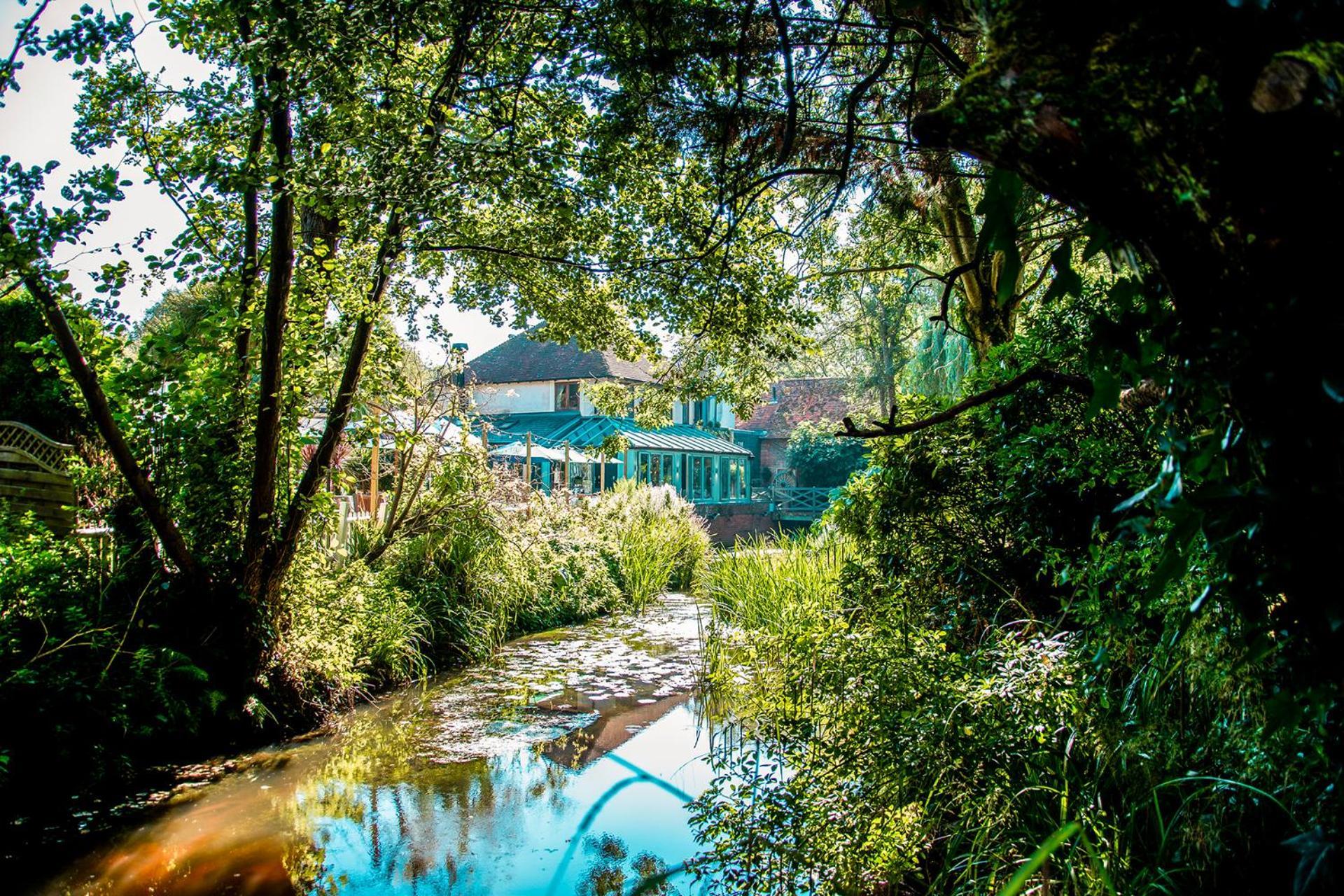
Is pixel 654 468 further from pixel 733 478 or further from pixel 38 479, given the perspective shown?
pixel 38 479

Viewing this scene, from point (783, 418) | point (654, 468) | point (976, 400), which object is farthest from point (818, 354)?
point (783, 418)

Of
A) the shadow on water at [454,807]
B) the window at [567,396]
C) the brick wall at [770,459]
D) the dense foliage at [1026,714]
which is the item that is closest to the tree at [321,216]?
the shadow on water at [454,807]

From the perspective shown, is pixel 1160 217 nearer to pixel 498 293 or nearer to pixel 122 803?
pixel 122 803

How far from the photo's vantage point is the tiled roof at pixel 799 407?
1452 inches

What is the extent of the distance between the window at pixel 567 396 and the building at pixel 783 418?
10573 millimetres

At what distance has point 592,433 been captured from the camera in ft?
79.5

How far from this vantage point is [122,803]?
4773 mm

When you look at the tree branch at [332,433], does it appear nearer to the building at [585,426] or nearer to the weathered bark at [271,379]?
the weathered bark at [271,379]

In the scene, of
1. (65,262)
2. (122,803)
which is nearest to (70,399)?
(65,262)

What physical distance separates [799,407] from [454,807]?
34380 mm

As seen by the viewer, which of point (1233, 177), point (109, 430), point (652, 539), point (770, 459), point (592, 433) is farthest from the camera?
point (770, 459)

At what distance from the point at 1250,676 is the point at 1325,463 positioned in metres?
2.08

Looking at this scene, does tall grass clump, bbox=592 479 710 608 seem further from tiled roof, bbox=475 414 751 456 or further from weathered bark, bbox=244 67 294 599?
tiled roof, bbox=475 414 751 456

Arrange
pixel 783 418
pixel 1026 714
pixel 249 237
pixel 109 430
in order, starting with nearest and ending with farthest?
pixel 1026 714, pixel 109 430, pixel 249 237, pixel 783 418
